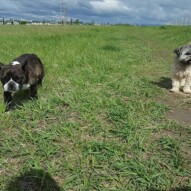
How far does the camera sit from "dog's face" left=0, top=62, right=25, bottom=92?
5215mm

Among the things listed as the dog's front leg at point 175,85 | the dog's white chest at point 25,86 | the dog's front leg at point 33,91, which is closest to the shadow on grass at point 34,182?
the dog's white chest at point 25,86

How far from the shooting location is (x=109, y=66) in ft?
30.6

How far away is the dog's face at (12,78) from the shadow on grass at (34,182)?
203 cm

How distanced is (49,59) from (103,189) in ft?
24.9

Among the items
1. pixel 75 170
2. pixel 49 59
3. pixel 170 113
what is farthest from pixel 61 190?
pixel 49 59

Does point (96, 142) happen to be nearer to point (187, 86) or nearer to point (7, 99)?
point (7, 99)

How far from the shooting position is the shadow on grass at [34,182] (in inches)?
131

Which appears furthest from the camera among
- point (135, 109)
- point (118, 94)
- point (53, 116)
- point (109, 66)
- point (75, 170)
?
point (109, 66)

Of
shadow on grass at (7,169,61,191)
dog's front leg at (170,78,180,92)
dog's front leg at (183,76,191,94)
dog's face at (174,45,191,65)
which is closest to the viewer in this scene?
shadow on grass at (7,169,61,191)

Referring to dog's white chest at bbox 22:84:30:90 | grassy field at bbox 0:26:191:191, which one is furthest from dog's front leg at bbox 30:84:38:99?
grassy field at bbox 0:26:191:191

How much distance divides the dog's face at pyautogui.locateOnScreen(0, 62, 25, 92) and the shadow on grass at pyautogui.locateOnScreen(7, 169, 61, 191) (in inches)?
79.8

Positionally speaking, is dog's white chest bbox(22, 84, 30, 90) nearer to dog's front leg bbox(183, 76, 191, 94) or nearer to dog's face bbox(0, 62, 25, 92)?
dog's face bbox(0, 62, 25, 92)

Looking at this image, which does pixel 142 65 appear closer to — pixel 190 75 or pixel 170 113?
pixel 190 75

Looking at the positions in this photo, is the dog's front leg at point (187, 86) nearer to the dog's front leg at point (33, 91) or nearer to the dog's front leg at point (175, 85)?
the dog's front leg at point (175, 85)
